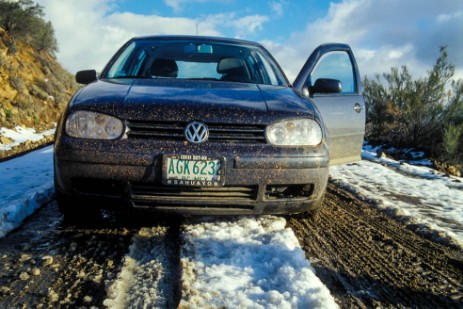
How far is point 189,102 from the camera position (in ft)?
8.55

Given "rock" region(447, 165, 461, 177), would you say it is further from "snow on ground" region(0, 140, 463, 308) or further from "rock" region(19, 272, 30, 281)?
"rock" region(19, 272, 30, 281)

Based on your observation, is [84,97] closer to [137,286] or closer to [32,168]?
[137,286]

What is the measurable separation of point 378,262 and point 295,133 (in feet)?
3.08

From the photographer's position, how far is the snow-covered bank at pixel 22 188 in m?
2.98

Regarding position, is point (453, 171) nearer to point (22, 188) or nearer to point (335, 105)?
point (335, 105)

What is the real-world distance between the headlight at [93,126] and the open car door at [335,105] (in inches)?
72.6

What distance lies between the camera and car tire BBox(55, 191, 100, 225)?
2566 mm

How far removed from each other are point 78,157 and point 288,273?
137cm

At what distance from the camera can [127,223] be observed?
2.96m

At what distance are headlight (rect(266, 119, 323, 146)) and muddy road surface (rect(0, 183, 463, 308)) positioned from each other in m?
0.67

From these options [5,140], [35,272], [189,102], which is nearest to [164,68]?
[189,102]

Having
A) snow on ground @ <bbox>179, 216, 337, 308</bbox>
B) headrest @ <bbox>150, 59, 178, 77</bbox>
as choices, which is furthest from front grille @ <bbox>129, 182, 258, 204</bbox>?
headrest @ <bbox>150, 59, 178, 77</bbox>

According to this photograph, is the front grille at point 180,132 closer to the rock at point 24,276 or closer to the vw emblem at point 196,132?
the vw emblem at point 196,132

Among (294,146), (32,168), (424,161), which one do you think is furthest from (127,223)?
(424,161)
